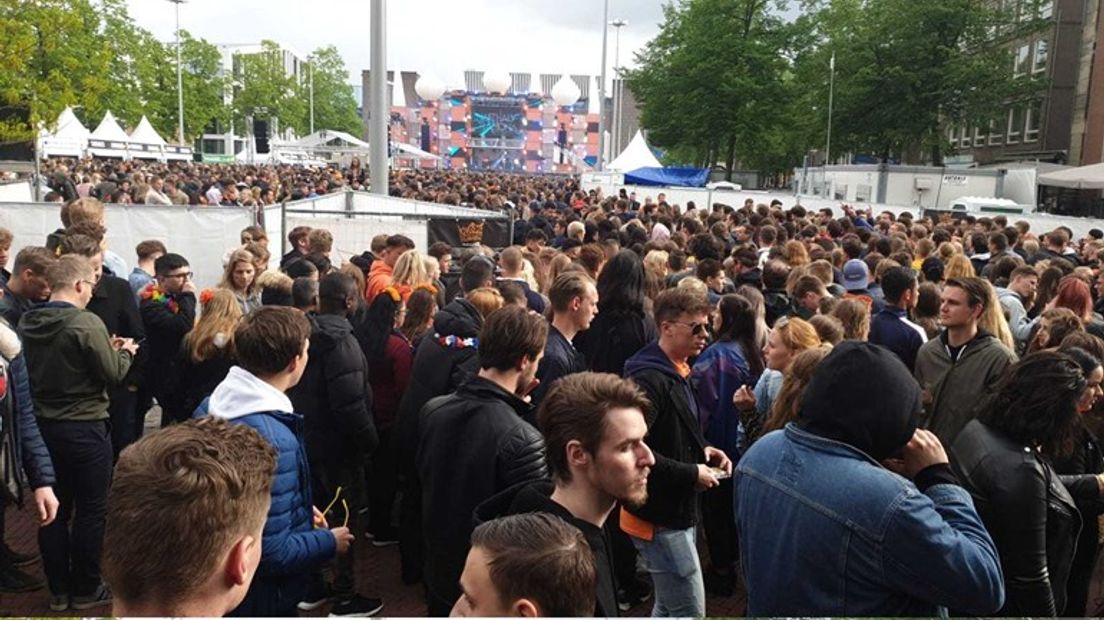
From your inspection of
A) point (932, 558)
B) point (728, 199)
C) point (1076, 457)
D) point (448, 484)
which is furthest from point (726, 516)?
point (728, 199)

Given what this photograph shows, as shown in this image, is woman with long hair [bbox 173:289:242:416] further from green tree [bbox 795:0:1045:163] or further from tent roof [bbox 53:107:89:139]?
green tree [bbox 795:0:1045:163]

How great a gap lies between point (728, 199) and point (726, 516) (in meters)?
20.3

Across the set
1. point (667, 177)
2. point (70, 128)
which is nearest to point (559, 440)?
point (667, 177)

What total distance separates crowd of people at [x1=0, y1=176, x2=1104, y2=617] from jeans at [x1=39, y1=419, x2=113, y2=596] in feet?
0.05

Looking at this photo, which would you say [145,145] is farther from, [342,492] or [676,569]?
[676,569]

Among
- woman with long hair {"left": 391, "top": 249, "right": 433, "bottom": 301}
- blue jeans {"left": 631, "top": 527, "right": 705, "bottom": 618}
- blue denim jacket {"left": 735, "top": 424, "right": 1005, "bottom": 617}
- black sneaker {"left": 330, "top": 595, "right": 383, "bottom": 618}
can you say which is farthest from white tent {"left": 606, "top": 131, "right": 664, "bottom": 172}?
blue denim jacket {"left": 735, "top": 424, "right": 1005, "bottom": 617}

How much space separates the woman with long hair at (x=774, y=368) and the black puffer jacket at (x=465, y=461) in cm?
168

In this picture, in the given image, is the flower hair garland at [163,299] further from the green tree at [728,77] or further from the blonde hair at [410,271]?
the green tree at [728,77]

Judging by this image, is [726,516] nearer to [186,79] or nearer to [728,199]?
[728,199]

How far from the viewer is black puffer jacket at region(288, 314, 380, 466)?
15.8 ft

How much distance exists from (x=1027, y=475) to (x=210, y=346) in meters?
4.13

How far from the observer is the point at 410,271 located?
6.46m

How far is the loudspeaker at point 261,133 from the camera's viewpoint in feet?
258

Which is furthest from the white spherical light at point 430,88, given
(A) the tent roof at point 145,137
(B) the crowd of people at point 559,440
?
(B) the crowd of people at point 559,440
